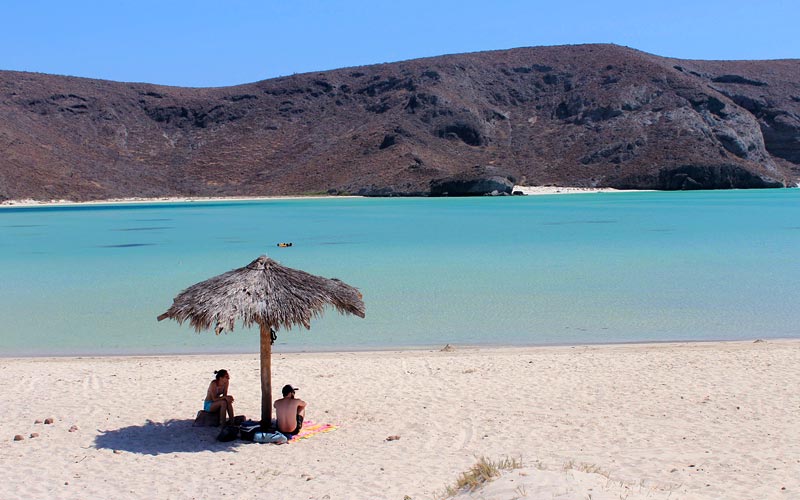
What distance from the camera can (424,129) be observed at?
98.6 metres

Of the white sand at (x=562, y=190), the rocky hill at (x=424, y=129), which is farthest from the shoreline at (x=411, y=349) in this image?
the white sand at (x=562, y=190)

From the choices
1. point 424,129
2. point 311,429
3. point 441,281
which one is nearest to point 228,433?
point 311,429

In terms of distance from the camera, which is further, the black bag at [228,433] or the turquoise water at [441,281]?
the turquoise water at [441,281]

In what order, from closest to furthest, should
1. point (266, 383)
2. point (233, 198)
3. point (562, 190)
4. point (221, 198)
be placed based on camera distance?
point (266, 383), point (562, 190), point (233, 198), point (221, 198)

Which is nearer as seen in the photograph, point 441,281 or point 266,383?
point 266,383

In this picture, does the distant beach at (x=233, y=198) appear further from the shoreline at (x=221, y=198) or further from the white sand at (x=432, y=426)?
the white sand at (x=432, y=426)

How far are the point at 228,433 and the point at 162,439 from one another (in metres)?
0.64

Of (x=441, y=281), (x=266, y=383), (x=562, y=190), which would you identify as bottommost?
(x=266, y=383)

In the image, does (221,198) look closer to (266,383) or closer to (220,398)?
(220,398)

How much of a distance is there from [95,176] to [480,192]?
4176 cm

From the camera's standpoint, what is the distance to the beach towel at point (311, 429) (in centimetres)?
789

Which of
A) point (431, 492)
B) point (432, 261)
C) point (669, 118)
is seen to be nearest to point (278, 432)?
point (431, 492)

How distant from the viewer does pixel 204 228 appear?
43688mm

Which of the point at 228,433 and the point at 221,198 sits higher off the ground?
the point at 221,198
